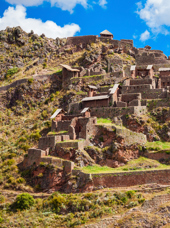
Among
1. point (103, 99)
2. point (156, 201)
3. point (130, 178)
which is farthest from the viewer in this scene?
point (103, 99)

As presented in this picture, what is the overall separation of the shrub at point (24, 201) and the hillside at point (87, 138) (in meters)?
0.16

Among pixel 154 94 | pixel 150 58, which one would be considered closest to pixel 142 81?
pixel 154 94

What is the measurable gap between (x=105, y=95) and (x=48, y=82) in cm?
1784

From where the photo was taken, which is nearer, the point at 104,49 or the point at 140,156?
the point at 140,156

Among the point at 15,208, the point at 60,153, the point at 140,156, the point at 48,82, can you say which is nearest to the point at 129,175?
the point at 140,156

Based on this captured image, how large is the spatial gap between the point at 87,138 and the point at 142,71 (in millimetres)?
19779

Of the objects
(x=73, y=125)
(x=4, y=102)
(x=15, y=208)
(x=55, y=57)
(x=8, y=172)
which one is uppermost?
(x=55, y=57)

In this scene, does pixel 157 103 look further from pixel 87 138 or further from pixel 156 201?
pixel 156 201

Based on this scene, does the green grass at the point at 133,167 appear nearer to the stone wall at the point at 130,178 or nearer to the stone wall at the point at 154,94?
the stone wall at the point at 130,178

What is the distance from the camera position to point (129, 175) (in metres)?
38.2

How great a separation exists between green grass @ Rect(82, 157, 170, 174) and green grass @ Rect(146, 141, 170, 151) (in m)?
1.75

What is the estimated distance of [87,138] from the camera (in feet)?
149

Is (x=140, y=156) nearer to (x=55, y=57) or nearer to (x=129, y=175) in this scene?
(x=129, y=175)

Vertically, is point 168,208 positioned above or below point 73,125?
below
